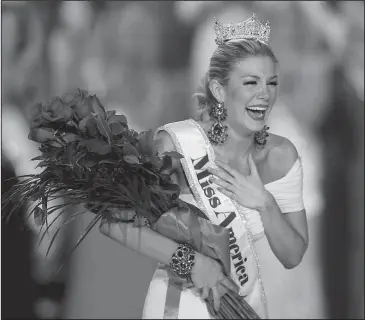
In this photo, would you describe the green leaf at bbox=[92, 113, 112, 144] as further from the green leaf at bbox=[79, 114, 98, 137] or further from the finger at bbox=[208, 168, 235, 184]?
the finger at bbox=[208, 168, 235, 184]

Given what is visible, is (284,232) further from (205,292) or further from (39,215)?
(39,215)

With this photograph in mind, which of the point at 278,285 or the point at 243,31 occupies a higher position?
the point at 243,31

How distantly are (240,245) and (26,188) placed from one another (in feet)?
2.21

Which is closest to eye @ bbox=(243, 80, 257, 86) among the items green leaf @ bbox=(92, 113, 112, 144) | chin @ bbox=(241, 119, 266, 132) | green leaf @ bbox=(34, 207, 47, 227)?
chin @ bbox=(241, 119, 266, 132)

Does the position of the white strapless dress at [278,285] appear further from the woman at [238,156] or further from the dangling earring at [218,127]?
the dangling earring at [218,127]

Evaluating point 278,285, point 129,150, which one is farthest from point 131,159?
point 278,285

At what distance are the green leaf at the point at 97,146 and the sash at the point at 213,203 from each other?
407 millimetres

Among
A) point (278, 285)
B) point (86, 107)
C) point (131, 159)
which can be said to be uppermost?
point (86, 107)

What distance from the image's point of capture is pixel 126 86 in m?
2.28

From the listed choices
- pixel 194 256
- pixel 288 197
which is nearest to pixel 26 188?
pixel 194 256

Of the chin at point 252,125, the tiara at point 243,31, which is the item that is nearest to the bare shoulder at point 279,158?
the chin at point 252,125

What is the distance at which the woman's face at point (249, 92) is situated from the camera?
1.93 meters

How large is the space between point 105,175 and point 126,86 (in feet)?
2.61

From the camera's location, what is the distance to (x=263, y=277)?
7.42 ft
